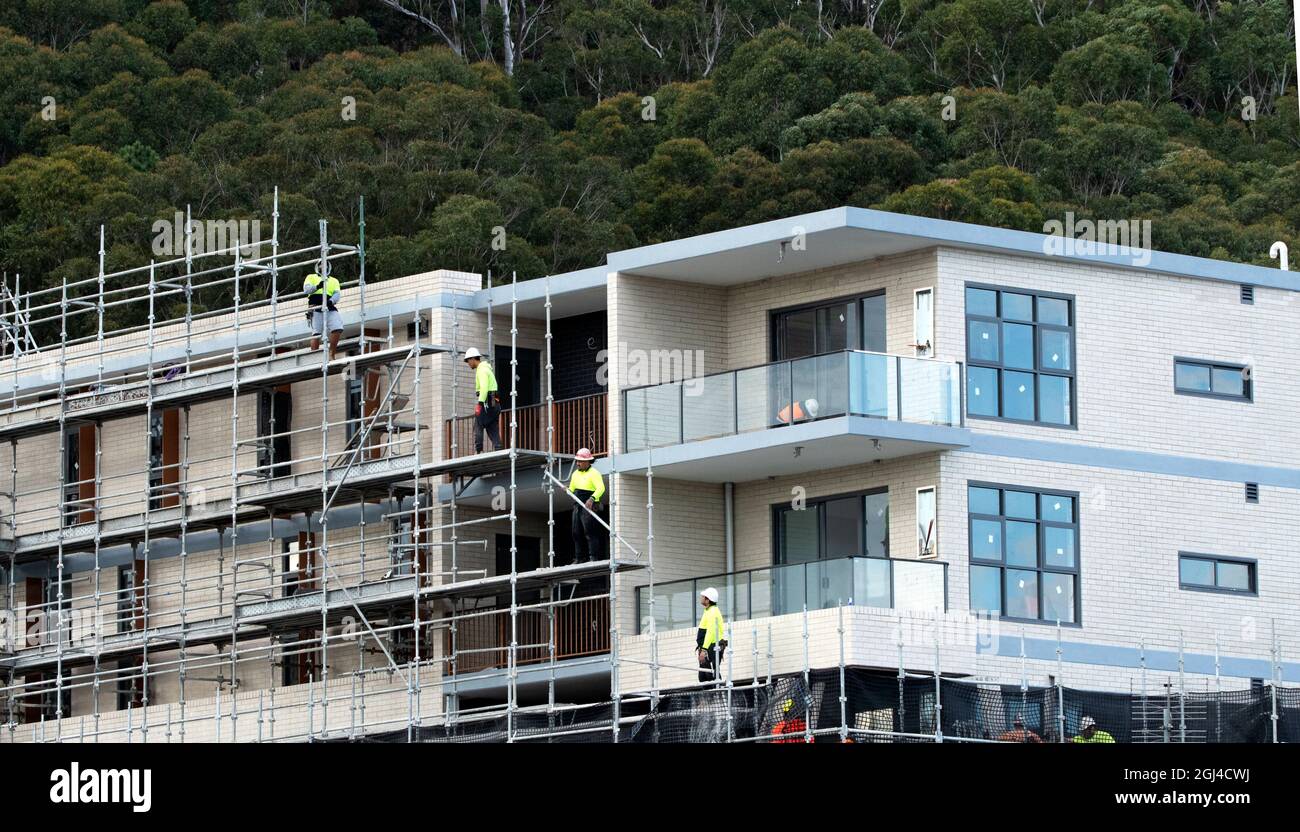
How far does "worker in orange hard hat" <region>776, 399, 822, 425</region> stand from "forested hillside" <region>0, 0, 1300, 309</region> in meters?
25.8

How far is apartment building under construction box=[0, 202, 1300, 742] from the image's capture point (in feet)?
105

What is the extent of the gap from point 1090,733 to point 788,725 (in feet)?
11.1

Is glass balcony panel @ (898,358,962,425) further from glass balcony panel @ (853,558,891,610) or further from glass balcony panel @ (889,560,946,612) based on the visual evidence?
glass balcony panel @ (853,558,891,610)

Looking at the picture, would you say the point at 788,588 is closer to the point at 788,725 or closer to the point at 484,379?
the point at 788,725

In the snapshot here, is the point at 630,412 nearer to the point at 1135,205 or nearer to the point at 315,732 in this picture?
the point at 315,732

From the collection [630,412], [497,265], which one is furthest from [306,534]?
[497,265]

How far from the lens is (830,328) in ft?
114

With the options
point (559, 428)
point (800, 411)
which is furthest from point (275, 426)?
point (800, 411)

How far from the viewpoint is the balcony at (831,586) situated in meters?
31.1

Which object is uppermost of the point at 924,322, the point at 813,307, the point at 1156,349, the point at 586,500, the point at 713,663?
the point at 813,307

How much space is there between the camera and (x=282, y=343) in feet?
129

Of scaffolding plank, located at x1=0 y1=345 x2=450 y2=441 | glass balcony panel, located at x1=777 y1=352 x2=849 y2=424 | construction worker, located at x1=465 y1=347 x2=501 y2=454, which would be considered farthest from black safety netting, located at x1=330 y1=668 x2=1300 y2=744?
scaffolding plank, located at x1=0 y1=345 x2=450 y2=441
